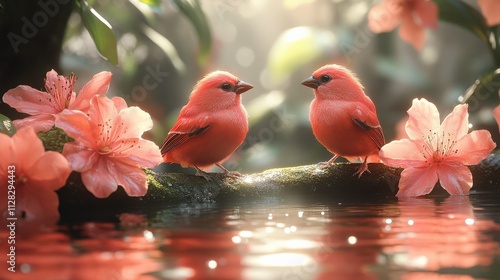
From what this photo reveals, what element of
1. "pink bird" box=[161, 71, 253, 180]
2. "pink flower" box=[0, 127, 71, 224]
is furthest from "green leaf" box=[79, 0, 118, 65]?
"pink flower" box=[0, 127, 71, 224]

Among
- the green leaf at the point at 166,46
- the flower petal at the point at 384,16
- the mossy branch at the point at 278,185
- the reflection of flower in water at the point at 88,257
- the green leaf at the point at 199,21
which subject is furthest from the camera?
the green leaf at the point at 166,46

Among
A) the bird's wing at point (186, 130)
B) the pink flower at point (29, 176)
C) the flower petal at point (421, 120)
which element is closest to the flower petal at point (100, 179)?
the pink flower at point (29, 176)

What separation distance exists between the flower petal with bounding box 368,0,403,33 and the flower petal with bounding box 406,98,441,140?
0.73 feet

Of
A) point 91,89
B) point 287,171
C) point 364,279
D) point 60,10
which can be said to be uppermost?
point 60,10

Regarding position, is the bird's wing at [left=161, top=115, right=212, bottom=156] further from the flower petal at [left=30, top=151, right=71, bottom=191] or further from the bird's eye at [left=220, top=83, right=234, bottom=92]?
the flower petal at [left=30, top=151, right=71, bottom=191]

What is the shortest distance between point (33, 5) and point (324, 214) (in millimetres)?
897

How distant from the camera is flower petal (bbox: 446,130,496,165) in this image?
175cm

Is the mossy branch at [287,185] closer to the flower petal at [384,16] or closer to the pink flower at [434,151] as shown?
the pink flower at [434,151]

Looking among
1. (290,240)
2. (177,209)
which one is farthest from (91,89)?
(290,240)

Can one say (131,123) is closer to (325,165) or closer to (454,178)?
(325,165)

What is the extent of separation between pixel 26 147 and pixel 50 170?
0.06 metres

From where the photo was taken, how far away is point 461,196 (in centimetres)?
183

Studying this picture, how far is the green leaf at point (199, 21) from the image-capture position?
211 centimetres

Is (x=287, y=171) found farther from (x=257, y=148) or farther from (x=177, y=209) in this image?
(x=257, y=148)
